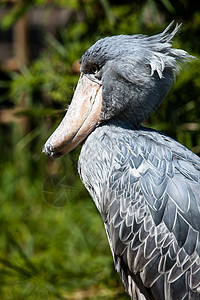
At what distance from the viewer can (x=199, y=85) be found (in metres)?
2.62

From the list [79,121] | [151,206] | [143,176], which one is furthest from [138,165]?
[79,121]

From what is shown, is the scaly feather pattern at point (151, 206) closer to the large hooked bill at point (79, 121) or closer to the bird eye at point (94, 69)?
the large hooked bill at point (79, 121)

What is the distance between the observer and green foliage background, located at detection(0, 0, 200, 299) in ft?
8.54

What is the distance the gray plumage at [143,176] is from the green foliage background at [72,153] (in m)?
0.58

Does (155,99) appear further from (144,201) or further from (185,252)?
(185,252)

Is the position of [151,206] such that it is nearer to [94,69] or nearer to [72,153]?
[94,69]

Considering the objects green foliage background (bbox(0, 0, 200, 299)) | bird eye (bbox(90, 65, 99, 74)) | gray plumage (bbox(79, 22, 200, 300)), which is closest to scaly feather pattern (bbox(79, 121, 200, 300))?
gray plumage (bbox(79, 22, 200, 300))

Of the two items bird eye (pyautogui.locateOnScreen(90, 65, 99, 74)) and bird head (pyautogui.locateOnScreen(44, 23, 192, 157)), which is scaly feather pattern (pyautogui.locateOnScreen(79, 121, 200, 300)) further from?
bird eye (pyautogui.locateOnScreen(90, 65, 99, 74))

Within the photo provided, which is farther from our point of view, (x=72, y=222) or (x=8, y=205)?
(x=8, y=205)

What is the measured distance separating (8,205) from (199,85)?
188 centimetres

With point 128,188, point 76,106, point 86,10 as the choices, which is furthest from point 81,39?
point 128,188

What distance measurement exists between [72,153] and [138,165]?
0.75 meters

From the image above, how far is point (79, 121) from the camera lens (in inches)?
67.6

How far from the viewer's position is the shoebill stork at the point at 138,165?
5.14 ft
